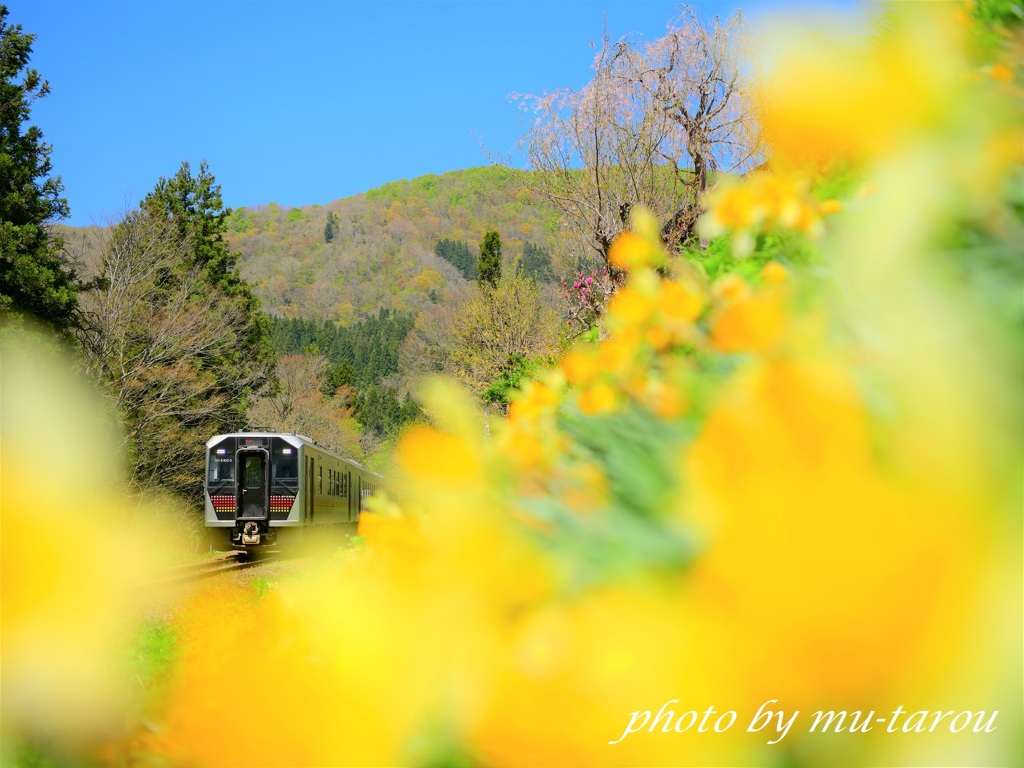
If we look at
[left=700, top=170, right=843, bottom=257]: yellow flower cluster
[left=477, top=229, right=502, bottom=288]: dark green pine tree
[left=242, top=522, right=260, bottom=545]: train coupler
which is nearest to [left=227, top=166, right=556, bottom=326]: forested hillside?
[left=477, top=229, right=502, bottom=288]: dark green pine tree

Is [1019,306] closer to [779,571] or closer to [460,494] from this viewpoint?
[779,571]

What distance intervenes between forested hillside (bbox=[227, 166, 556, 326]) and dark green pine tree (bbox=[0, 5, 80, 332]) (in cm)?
5491

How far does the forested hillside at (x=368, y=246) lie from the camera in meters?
82.6

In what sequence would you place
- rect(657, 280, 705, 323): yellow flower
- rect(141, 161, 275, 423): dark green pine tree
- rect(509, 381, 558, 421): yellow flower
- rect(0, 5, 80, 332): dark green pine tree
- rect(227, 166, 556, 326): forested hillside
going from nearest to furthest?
rect(657, 280, 705, 323): yellow flower, rect(509, 381, 558, 421): yellow flower, rect(0, 5, 80, 332): dark green pine tree, rect(141, 161, 275, 423): dark green pine tree, rect(227, 166, 556, 326): forested hillside

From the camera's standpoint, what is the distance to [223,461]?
59.7 feet

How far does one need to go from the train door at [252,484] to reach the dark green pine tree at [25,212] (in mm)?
4820

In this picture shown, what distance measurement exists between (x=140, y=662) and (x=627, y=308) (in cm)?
88

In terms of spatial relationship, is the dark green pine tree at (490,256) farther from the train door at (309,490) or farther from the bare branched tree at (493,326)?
the train door at (309,490)

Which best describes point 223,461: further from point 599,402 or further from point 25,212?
point 599,402

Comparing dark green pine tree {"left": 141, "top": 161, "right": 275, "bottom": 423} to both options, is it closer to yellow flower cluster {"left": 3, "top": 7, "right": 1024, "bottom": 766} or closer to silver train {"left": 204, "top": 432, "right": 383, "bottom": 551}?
silver train {"left": 204, "top": 432, "right": 383, "bottom": 551}

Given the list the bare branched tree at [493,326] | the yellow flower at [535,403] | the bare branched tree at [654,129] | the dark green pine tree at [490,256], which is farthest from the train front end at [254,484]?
the dark green pine tree at [490,256]

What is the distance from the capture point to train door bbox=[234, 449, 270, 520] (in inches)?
711

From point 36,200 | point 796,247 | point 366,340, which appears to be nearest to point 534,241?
point 366,340

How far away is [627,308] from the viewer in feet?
3.68
